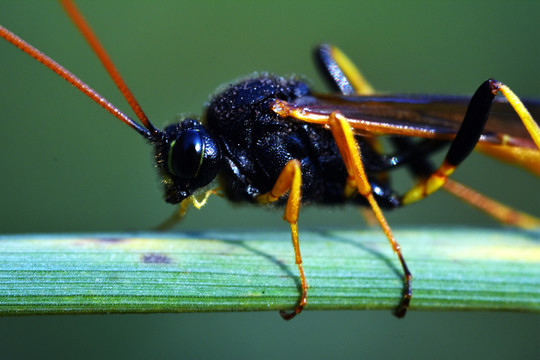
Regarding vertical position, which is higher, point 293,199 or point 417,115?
point 293,199

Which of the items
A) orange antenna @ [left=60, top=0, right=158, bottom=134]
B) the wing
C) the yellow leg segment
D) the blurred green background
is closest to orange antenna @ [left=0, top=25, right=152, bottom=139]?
orange antenna @ [left=60, top=0, right=158, bottom=134]

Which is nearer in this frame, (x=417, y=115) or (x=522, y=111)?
(x=522, y=111)

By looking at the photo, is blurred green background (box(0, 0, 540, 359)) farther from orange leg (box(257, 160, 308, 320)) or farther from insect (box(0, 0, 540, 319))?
orange leg (box(257, 160, 308, 320))

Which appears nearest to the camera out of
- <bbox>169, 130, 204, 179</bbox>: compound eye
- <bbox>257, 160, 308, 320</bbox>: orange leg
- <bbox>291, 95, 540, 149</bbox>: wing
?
<bbox>257, 160, 308, 320</bbox>: orange leg

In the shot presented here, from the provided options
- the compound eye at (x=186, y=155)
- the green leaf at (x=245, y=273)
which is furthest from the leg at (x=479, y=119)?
the compound eye at (x=186, y=155)

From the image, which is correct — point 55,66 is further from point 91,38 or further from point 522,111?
point 522,111

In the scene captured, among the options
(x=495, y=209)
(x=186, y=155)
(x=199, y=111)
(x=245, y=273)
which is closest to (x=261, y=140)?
(x=186, y=155)
